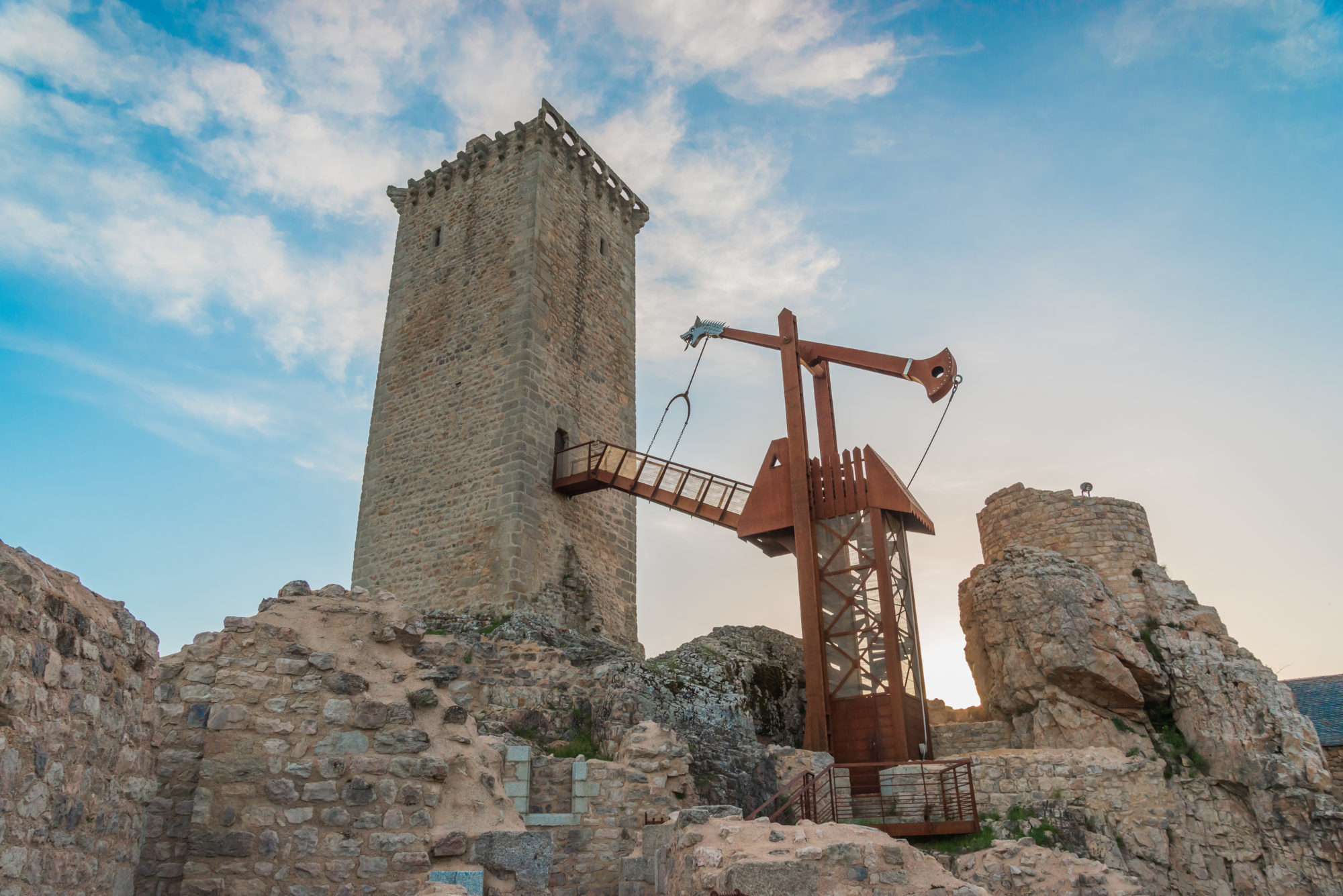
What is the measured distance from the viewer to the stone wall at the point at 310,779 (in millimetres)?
4641

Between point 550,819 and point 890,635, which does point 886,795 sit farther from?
point 550,819

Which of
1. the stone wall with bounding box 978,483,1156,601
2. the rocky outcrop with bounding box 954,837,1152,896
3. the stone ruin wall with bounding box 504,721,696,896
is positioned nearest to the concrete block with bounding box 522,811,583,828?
the stone ruin wall with bounding box 504,721,696,896

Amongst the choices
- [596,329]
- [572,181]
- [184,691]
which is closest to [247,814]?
[184,691]

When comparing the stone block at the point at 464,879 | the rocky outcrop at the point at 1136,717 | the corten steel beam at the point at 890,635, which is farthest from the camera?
the corten steel beam at the point at 890,635

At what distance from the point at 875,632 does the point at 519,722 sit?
5.54 metres

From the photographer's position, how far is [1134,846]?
10664mm

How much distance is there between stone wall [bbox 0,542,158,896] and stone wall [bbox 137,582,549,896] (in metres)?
0.41

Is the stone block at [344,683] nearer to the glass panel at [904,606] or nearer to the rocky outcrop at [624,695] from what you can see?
the rocky outcrop at [624,695]

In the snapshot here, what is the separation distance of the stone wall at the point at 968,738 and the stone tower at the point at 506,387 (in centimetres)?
536

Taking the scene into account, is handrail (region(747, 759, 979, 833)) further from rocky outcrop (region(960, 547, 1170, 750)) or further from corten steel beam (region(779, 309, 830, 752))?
Result: rocky outcrop (region(960, 547, 1170, 750))

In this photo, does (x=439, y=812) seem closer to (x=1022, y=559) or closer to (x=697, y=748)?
(x=697, y=748)

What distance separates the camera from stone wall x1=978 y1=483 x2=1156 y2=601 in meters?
13.9

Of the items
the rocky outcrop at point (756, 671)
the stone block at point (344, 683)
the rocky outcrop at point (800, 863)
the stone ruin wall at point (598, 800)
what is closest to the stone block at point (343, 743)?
the stone block at point (344, 683)

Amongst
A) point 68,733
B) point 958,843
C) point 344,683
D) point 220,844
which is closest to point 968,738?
point 958,843
